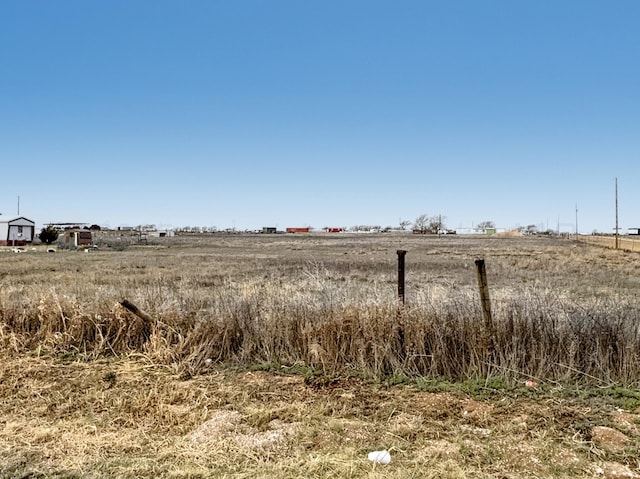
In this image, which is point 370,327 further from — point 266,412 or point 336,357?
point 266,412

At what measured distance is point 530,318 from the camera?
19.9 feet

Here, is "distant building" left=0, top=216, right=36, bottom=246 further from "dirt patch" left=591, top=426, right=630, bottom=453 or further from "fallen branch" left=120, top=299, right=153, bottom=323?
"dirt patch" left=591, top=426, right=630, bottom=453

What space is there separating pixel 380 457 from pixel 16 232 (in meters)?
63.1

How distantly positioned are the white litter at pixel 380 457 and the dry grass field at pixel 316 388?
Result: 0.26ft

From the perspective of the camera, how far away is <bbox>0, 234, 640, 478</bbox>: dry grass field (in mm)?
3828

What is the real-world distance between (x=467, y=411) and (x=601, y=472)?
1357 mm

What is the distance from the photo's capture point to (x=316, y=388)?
5.46 metres

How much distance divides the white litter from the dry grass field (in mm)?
79

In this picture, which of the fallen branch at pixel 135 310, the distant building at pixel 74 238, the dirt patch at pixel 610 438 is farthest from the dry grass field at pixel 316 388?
the distant building at pixel 74 238

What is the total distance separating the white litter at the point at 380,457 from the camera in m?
3.75

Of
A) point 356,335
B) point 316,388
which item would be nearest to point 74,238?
point 356,335

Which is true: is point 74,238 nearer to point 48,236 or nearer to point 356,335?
point 48,236

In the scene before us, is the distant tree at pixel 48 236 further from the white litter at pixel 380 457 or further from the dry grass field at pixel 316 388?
the white litter at pixel 380 457

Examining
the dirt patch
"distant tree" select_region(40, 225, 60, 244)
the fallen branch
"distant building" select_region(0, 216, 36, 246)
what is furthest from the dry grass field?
"distant tree" select_region(40, 225, 60, 244)
